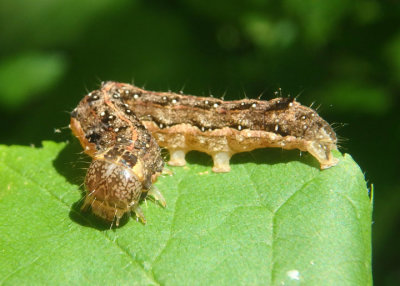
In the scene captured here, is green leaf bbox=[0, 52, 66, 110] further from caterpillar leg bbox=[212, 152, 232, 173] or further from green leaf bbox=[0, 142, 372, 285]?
caterpillar leg bbox=[212, 152, 232, 173]

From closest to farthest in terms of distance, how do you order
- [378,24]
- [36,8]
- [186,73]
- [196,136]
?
[196,136], [378,24], [186,73], [36,8]

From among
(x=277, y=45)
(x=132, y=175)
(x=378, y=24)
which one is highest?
A: (x=378, y=24)

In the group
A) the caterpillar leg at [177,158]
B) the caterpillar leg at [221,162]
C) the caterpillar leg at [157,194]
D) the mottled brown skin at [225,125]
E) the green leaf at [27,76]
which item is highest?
the mottled brown skin at [225,125]

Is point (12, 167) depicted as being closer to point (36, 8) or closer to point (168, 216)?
point (168, 216)

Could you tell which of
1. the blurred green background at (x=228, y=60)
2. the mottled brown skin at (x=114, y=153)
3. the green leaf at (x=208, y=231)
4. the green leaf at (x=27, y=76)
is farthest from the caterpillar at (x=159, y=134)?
the green leaf at (x=27, y=76)

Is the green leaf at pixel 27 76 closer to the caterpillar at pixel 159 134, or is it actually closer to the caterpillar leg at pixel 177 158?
the caterpillar at pixel 159 134

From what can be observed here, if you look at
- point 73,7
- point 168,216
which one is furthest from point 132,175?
point 73,7

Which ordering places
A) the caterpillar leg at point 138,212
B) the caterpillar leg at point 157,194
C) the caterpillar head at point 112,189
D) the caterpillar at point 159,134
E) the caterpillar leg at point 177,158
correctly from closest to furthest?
the caterpillar head at point 112,189
the caterpillar at point 159,134
the caterpillar leg at point 138,212
the caterpillar leg at point 157,194
the caterpillar leg at point 177,158
